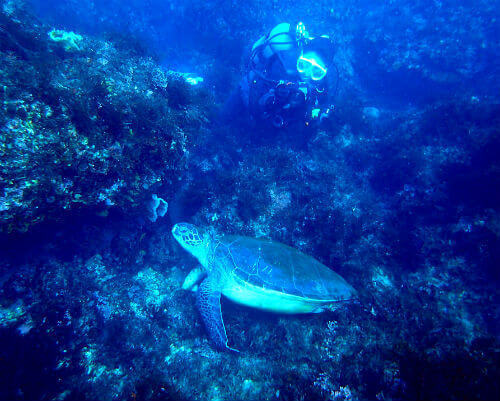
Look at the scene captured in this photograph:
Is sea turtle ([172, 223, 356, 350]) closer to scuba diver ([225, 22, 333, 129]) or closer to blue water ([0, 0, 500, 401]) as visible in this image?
blue water ([0, 0, 500, 401])

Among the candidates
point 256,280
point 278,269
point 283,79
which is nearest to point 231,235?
point 256,280

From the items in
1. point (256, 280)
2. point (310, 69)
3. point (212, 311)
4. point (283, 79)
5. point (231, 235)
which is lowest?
point (212, 311)

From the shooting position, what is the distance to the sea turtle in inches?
156

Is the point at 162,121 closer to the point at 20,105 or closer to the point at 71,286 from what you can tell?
the point at 20,105

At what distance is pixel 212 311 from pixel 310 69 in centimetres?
643

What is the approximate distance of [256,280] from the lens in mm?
4078

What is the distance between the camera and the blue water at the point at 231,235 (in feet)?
9.78

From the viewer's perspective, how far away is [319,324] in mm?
3988

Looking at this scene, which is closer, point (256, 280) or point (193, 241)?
point (256, 280)

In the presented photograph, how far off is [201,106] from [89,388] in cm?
548

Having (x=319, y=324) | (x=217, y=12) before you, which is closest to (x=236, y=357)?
(x=319, y=324)

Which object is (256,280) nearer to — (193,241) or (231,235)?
(231,235)

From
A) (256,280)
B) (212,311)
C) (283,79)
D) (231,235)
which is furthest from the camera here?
(283,79)

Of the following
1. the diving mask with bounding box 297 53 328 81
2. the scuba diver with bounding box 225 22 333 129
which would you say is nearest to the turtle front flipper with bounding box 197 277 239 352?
the scuba diver with bounding box 225 22 333 129
